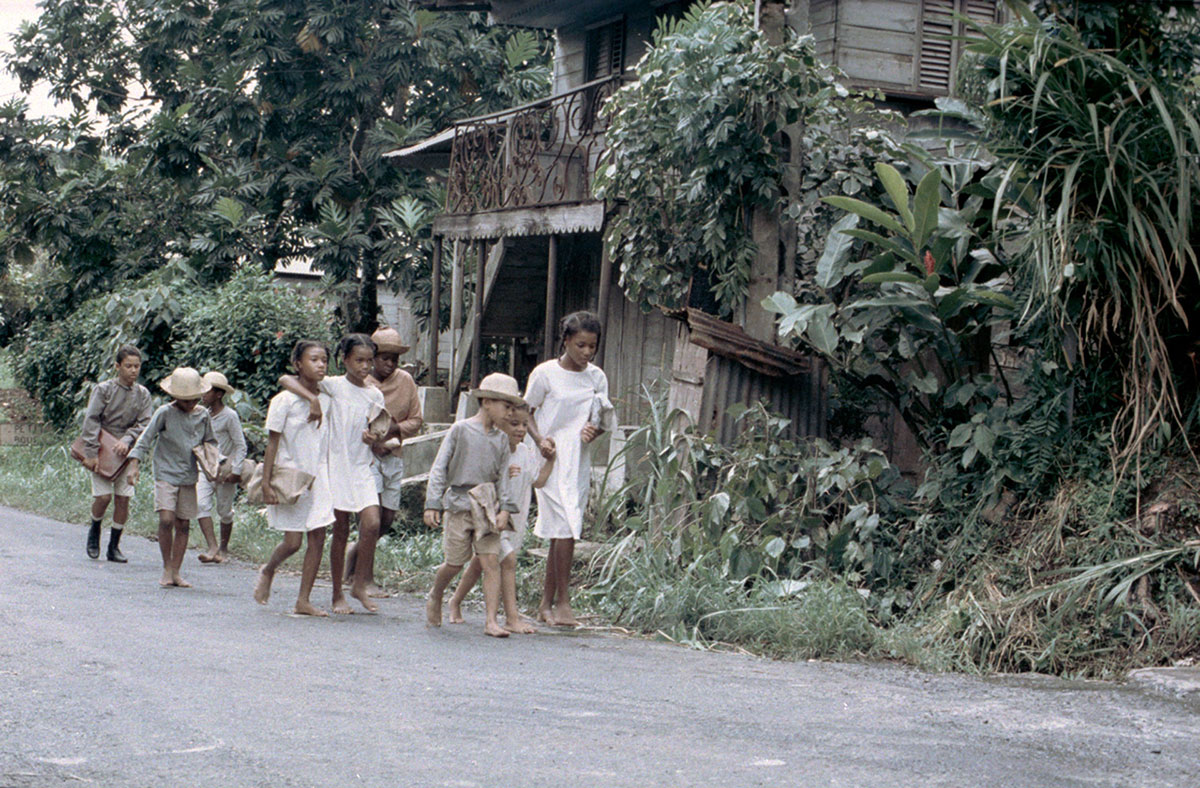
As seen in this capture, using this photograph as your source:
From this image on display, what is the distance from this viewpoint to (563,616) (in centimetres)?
779

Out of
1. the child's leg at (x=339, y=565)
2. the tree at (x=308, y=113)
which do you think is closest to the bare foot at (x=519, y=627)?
the child's leg at (x=339, y=565)

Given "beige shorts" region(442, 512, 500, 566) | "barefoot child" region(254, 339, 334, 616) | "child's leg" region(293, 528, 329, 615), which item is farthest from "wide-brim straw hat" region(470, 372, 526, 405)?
"child's leg" region(293, 528, 329, 615)

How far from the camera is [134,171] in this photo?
23.5 metres

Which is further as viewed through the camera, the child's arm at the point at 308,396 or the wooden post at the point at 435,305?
the wooden post at the point at 435,305

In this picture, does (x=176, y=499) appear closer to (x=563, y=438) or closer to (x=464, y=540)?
(x=464, y=540)

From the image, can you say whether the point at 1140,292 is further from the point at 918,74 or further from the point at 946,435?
the point at 918,74

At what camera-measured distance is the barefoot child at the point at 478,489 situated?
742 centimetres

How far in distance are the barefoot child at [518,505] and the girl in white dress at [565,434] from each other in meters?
0.09

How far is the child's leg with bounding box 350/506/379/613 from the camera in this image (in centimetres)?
820

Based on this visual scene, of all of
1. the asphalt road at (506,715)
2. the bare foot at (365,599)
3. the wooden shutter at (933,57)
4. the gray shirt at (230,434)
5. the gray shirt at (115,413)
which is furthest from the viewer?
the wooden shutter at (933,57)

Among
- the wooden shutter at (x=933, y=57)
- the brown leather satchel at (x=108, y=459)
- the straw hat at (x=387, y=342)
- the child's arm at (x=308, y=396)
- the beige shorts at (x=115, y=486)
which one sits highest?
the wooden shutter at (x=933, y=57)

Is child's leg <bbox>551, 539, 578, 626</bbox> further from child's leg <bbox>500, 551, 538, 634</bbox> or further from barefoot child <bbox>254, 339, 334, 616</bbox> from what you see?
barefoot child <bbox>254, 339, 334, 616</bbox>

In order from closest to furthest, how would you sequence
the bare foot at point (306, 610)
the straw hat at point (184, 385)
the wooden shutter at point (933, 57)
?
the bare foot at point (306, 610), the straw hat at point (184, 385), the wooden shutter at point (933, 57)

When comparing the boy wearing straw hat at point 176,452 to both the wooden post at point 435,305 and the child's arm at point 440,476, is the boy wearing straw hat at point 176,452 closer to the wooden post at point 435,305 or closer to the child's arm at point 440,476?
the child's arm at point 440,476
